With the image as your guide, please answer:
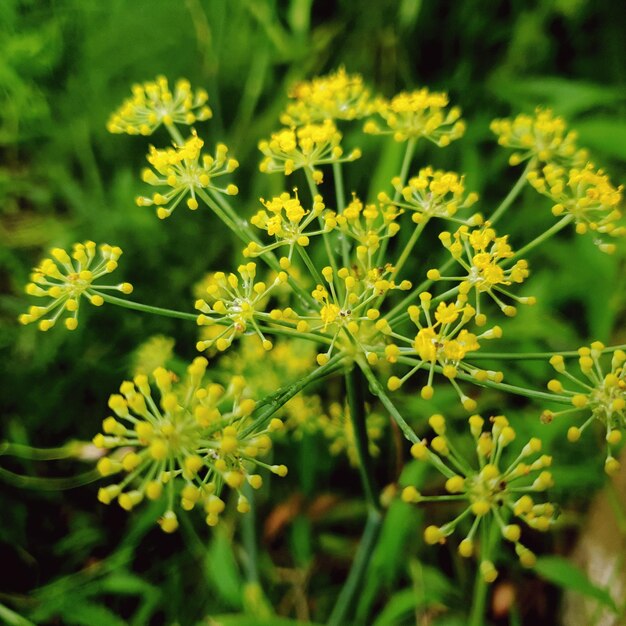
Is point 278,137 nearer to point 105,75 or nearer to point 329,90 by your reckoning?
point 329,90

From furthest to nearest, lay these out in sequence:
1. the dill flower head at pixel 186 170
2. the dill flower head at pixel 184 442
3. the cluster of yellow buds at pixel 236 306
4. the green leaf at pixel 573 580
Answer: the green leaf at pixel 573 580, the dill flower head at pixel 186 170, the cluster of yellow buds at pixel 236 306, the dill flower head at pixel 184 442

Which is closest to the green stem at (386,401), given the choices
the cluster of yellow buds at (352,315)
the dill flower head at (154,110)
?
the cluster of yellow buds at (352,315)

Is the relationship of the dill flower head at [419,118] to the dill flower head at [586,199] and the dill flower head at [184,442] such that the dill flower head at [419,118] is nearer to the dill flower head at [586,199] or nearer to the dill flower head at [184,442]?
the dill flower head at [586,199]

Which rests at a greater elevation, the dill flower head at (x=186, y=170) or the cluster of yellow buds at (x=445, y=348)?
the dill flower head at (x=186, y=170)

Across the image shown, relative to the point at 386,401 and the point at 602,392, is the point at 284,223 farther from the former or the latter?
the point at 602,392

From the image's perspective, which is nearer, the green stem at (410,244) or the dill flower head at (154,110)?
the green stem at (410,244)

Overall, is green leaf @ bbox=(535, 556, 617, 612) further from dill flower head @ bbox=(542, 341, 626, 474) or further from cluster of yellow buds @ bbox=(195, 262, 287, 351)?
cluster of yellow buds @ bbox=(195, 262, 287, 351)

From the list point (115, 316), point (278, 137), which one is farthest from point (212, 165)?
point (115, 316)

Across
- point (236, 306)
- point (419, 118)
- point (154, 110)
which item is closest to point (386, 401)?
point (236, 306)
